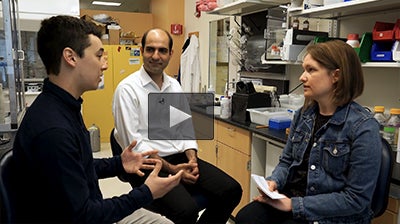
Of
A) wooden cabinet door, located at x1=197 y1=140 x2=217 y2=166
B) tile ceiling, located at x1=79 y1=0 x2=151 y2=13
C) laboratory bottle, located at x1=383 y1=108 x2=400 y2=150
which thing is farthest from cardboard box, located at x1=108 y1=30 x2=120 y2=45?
laboratory bottle, located at x1=383 y1=108 x2=400 y2=150

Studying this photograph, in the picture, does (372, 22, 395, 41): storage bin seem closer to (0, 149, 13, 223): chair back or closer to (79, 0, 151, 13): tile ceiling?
(0, 149, 13, 223): chair back

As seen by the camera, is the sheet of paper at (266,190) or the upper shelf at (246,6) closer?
the sheet of paper at (266,190)

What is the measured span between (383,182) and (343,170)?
6.4 inches

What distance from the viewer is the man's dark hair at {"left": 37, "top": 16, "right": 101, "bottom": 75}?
1.12 meters

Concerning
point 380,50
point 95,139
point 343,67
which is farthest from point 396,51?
point 95,139

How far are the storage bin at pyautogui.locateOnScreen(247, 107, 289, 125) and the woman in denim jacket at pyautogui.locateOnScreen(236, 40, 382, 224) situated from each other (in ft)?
2.94

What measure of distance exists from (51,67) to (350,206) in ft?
4.20

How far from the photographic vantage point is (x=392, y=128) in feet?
5.82

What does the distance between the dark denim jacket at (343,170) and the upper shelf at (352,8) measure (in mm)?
721

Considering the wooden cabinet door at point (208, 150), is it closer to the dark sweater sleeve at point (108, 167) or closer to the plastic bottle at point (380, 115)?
the plastic bottle at point (380, 115)

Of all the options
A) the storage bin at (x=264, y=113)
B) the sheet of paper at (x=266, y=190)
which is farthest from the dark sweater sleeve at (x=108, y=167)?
the storage bin at (x=264, y=113)

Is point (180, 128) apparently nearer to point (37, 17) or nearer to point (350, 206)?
point (350, 206)

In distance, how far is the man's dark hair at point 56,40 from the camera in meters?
1.12

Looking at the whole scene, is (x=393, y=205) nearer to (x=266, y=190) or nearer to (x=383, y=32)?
(x=266, y=190)
